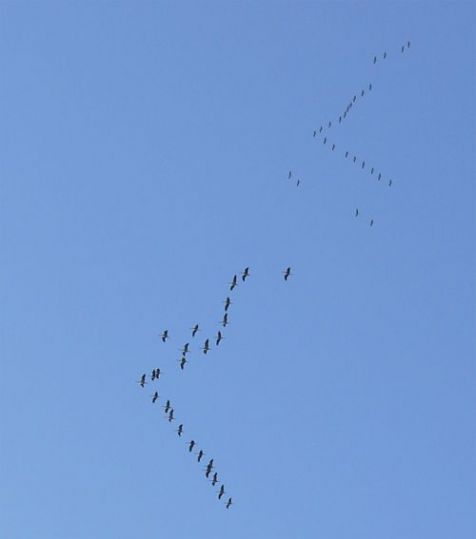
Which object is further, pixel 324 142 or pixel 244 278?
pixel 244 278

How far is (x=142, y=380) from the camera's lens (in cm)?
13875

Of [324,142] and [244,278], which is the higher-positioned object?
→ [324,142]

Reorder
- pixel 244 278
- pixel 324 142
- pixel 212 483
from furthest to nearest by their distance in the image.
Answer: pixel 212 483 → pixel 244 278 → pixel 324 142

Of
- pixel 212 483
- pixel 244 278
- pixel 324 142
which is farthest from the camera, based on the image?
pixel 212 483

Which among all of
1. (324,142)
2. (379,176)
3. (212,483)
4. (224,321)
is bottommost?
(212,483)

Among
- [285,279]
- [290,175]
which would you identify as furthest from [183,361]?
[290,175]

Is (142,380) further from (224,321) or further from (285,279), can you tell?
(285,279)

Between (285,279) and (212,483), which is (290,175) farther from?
(212,483)

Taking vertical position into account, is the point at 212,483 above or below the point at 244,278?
below

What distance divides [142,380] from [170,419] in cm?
578

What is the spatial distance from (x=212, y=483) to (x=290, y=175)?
43.2 meters

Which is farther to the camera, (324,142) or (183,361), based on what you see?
(183,361)

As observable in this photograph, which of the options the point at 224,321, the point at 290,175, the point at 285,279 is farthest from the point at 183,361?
the point at 290,175

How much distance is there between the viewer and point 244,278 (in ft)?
429
